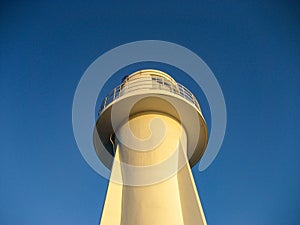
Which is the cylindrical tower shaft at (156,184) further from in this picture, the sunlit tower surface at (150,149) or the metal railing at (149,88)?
the metal railing at (149,88)

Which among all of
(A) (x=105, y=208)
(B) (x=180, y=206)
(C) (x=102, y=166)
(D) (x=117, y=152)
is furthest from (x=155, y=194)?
(C) (x=102, y=166)

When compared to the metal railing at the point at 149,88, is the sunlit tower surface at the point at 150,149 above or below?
below

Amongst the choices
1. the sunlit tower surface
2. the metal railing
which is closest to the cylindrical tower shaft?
the sunlit tower surface

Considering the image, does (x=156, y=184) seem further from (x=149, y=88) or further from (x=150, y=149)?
(x=149, y=88)

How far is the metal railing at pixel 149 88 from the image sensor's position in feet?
29.3

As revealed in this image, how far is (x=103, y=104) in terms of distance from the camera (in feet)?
30.6

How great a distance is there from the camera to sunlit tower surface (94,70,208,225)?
7.09 m

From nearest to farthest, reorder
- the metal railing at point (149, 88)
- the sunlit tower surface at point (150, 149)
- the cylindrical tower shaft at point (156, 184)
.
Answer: the cylindrical tower shaft at point (156, 184)
the sunlit tower surface at point (150, 149)
the metal railing at point (149, 88)

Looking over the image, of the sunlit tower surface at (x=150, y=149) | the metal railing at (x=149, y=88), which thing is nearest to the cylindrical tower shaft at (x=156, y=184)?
the sunlit tower surface at (x=150, y=149)

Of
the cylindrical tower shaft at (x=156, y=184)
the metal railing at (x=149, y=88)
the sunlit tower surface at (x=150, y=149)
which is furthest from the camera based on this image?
the metal railing at (x=149, y=88)

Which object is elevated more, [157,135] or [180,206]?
[157,135]

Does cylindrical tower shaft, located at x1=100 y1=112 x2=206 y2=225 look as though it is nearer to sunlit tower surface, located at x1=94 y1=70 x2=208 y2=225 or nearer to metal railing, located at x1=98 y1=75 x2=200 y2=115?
sunlit tower surface, located at x1=94 y1=70 x2=208 y2=225

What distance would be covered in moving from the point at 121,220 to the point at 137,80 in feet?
13.5

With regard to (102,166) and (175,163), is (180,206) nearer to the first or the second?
(175,163)
